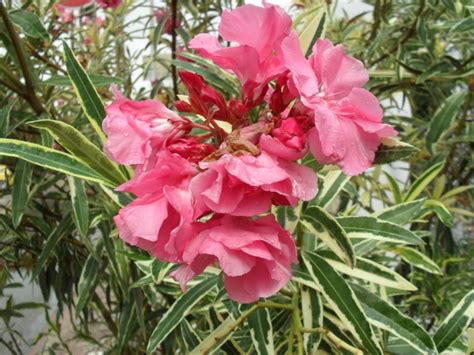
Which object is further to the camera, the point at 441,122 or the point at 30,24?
the point at 441,122

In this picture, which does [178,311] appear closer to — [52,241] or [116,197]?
[116,197]

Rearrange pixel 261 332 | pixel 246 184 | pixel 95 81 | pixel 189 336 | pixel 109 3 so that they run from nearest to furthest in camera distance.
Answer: pixel 246 184
pixel 261 332
pixel 189 336
pixel 95 81
pixel 109 3

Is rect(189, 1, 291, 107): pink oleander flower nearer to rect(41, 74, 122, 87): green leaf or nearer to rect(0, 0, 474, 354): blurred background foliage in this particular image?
rect(0, 0, 474, 354): blurred background foliage

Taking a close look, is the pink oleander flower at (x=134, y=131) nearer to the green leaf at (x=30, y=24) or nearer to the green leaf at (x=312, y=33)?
the green leaf at (x=312, y=33)

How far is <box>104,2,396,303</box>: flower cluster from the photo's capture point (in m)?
0.35

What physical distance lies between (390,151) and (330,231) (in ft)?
0.37

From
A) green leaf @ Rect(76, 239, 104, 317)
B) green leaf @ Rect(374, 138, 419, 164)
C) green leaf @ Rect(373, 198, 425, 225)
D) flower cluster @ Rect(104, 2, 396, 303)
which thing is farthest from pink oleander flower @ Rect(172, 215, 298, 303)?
green leaf @ Rect(76, 239, 104, 317)

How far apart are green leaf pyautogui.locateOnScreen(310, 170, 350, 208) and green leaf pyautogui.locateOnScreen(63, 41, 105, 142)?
0.28 metres

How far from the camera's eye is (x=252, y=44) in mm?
392

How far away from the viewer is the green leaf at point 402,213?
0.68 metres

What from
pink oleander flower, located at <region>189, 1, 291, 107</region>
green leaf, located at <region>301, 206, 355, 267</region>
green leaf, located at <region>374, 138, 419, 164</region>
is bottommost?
green leaf, located at <region>301, 206, 355, 267</region>

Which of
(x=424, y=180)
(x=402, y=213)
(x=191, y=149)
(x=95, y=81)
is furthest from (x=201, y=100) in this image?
(x=424, y=180)

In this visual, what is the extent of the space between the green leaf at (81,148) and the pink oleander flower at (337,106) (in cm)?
22

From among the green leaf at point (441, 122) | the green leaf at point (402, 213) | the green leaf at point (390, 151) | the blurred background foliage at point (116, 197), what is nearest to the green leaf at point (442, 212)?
the blurred background foliage at point (116, 197)
